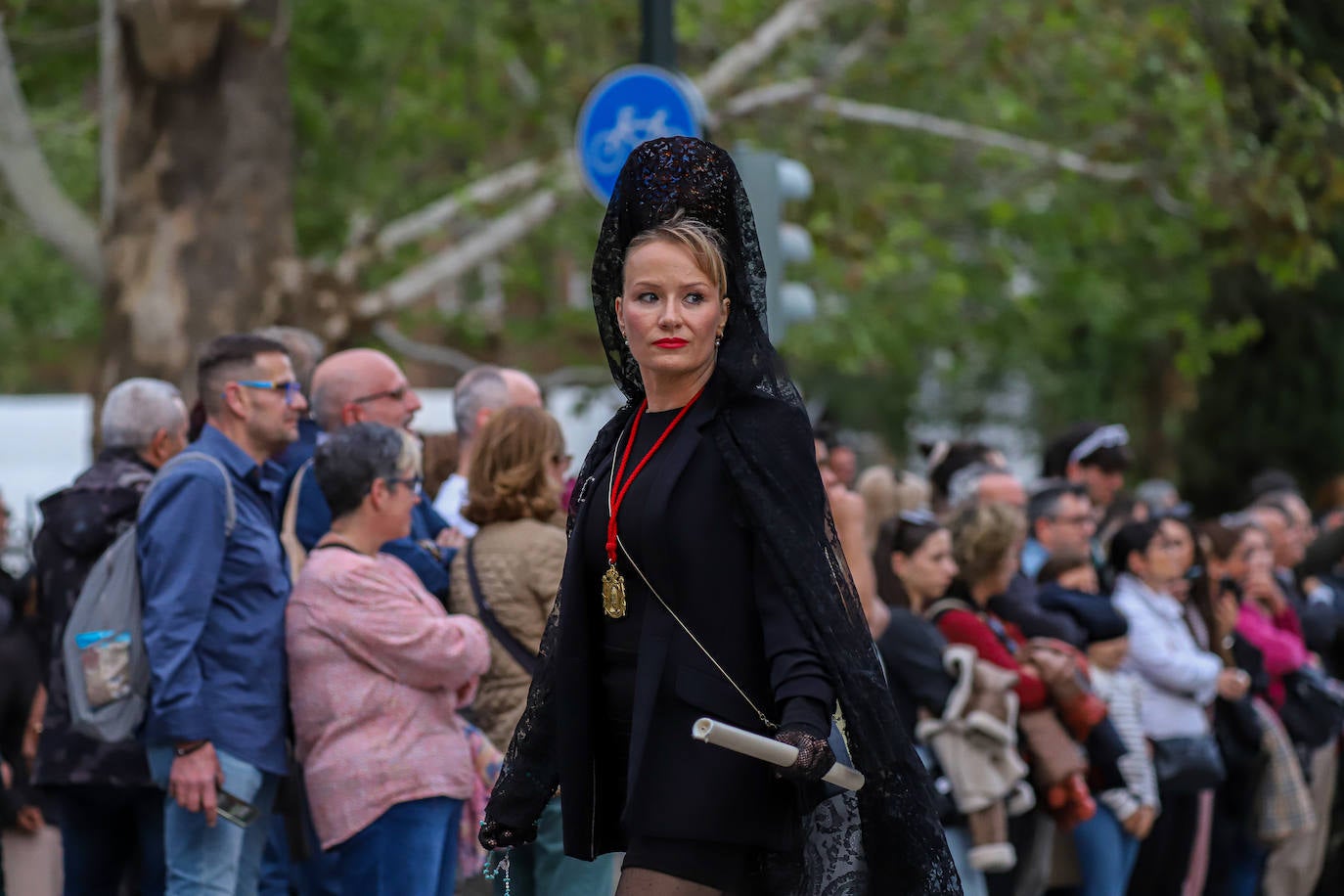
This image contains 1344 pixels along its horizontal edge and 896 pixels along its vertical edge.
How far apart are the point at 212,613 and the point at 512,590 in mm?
919

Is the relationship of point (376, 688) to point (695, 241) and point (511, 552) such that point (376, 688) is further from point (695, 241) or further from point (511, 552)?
point (695, 241)

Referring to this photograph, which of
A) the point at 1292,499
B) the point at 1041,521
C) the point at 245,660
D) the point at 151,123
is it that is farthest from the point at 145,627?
the point at 1292,499

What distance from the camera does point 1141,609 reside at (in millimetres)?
9133

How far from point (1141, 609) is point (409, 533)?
3661mm

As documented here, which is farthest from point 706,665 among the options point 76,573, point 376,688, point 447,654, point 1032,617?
point 1032,617

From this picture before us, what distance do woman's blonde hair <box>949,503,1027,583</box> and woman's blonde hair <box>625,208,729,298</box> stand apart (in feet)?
13.5

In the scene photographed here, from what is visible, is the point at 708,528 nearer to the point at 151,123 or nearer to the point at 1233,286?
the point at 151,123

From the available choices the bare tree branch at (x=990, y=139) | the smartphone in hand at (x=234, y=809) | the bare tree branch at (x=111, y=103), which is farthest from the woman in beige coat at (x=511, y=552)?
the bare tree branch at (x=990, y=139)

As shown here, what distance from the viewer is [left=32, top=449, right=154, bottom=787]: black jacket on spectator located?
636 centimetres

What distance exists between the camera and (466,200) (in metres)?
15.1

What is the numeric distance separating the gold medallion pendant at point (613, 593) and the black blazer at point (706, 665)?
0.07 m

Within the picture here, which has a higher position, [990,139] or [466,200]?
[990,139]

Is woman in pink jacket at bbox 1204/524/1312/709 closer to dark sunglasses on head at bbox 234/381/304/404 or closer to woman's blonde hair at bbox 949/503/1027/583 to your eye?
woman's blonde hair at bbox 949/503/1027/583

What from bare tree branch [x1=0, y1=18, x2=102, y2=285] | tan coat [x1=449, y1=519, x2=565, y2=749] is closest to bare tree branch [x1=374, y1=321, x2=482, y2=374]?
bare tree branch [x1=0, y1=18, x2=102, y2=285]
